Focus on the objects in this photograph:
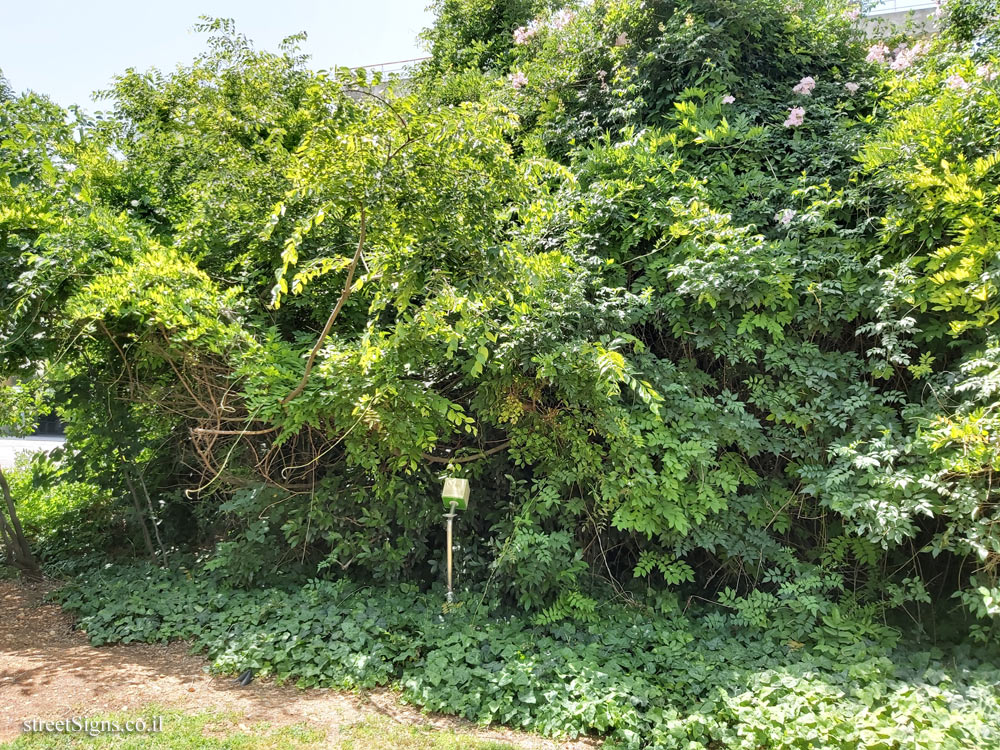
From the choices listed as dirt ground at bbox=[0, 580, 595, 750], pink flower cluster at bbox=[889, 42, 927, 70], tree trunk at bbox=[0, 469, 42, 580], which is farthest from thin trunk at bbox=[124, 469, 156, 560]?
pink flower cluster at bbox=[889, 42, 927, 70]

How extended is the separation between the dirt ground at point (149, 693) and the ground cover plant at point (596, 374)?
16 cm

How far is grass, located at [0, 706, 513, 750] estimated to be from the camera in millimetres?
2783

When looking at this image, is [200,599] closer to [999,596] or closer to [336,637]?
[336,637]

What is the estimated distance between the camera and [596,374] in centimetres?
341

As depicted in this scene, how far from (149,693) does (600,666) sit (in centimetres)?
252

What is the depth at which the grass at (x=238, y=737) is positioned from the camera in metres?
2.78

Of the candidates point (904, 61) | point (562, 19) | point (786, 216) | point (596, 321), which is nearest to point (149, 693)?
point (596, 321)

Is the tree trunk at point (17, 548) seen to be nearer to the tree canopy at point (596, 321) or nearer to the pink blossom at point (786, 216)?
the tree canopy at point (596, 321)

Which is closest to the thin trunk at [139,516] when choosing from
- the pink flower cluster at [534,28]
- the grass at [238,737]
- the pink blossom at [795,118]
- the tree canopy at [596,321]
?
the tree canopy at [596,321]

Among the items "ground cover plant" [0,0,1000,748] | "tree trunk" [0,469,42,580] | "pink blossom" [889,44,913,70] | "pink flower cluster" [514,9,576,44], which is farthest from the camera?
"pink flower cluster" [514,9,576,44]

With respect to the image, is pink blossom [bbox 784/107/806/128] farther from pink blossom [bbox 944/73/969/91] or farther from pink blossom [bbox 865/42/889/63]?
pink blossom [bbox 865/42/889/63]

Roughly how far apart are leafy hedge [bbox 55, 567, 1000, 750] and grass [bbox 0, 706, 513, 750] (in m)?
0.27

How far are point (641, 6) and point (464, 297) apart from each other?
12.4 ft

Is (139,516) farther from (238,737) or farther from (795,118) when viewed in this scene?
(795,118)
